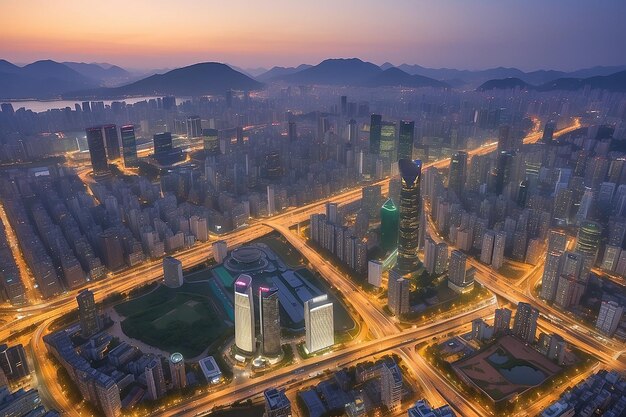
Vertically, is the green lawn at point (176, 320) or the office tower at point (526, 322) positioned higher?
the office tower at point (526, 322)

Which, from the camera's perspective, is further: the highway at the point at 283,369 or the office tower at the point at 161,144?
the office tower at the point at 161,144

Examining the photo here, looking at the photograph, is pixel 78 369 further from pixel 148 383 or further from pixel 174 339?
pixel 174 339

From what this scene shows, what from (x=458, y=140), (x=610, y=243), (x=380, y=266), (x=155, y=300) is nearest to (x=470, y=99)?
(x=458, y=140)

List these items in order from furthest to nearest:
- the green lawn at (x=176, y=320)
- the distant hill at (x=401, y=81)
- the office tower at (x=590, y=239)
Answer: the distant hill at (x=401, y=81) < the office tower at (x=590, y=239) < the green lawn at (x=176, y=320)

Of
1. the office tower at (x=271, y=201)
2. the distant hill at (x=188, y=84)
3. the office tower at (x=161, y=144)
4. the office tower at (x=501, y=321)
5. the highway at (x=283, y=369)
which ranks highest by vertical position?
the distant hill at (x=188, y=84)

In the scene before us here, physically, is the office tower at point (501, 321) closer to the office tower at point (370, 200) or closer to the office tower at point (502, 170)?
the office tower at point (370, 200)

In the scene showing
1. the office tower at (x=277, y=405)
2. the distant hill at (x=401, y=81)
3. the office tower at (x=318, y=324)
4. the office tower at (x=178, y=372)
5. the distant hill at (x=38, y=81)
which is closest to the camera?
the office tower at (x=277, y=405)

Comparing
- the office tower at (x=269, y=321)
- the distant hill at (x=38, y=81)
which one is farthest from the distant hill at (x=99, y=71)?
the office tower at (x=269, y=321)

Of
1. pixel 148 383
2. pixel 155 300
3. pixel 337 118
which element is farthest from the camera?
pixel 337 118
